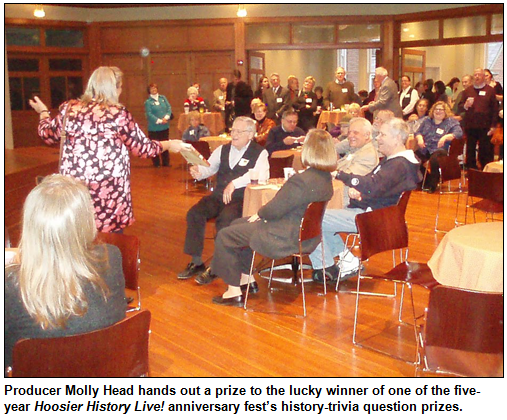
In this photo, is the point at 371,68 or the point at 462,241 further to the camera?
the point at 371,68

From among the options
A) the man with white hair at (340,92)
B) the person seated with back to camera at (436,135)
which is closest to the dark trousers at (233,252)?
the person seated with back to camera at (436,135)

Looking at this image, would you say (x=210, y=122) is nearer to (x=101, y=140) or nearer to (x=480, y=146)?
(x=480, y=146)

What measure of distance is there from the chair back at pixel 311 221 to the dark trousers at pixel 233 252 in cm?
34

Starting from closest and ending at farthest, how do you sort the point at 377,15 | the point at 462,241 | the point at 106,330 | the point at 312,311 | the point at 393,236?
the point at 106,330 → the point at 462,241 → the point at 393,236 → the point at 312,311 → the point at 377,15

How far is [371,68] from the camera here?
651 inches

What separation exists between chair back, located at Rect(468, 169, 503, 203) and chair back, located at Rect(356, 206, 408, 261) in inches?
69.5

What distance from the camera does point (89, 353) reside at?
1.91 m

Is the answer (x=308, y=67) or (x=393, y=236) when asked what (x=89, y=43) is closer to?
(x=308, y=67)

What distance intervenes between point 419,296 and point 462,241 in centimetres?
138

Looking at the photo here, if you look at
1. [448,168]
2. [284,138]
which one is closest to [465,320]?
[448,168]
